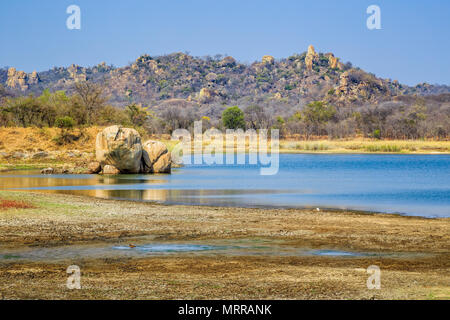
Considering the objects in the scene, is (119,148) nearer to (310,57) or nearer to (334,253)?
(334,253)

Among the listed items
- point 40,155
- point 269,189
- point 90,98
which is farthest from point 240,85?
point 269,189

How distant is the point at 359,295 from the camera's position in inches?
306

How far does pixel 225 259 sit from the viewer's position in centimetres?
1066

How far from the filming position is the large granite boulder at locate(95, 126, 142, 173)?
3466cm

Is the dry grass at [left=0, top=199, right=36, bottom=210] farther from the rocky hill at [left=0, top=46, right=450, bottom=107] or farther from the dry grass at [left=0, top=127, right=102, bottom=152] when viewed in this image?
the rocky hill at [left=0, top=46, right=450, bottom=107]

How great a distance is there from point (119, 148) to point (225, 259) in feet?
82.6

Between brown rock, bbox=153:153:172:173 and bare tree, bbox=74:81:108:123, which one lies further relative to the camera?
bare tree, bbox=74:81:108:123

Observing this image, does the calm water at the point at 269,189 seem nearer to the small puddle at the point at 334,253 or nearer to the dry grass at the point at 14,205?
the dry grass at the point at 14,205

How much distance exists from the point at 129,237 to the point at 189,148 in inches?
2183

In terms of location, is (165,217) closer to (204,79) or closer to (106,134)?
(106,134)

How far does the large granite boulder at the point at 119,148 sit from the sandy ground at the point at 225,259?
16629 millimetres

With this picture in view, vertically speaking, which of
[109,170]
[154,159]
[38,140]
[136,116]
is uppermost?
[136,116]

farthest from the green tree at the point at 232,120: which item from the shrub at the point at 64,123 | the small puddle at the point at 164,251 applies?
the small puddle at the point at 164,251

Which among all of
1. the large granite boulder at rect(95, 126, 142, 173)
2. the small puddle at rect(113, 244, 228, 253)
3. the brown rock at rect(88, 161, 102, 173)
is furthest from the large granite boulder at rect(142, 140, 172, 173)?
the small puddle at rect(113, 244, 228, 253)
